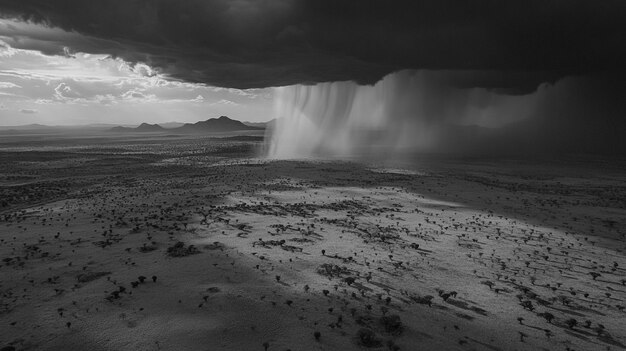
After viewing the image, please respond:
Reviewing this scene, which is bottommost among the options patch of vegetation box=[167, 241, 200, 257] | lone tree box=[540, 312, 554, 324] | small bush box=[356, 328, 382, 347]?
patch of vegetation box=[167, 241, 200, 257]

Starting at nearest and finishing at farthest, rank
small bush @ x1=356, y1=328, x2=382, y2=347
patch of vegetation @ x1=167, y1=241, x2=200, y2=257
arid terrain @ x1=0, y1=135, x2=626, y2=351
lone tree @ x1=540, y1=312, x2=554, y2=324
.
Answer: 1. small bush @ x1=356, y1=328, x2=382, y2=347
2. arid terrain @ x1=0, y1=135, x2=626, y2=351
3. lone tree @ x1=540, y1=312, x2=554, y2=324
4. patch of vegetation @ x1=167, y1=241, x2=200, y2=257

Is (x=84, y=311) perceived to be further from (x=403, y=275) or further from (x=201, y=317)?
(x=403, y=275)

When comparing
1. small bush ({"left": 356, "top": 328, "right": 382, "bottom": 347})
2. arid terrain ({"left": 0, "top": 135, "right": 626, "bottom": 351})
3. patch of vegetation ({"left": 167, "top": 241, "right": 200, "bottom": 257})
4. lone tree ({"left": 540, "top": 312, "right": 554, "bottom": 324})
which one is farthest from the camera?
patch of vegetation ({"left": 167, "top": 241, "right": 200, "bottom": 257})

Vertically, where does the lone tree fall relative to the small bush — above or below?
above

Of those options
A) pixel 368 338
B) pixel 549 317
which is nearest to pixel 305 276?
pixel 368 338

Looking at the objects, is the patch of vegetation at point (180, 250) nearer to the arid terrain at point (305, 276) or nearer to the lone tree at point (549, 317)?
the arid terrain at point (305, 276)

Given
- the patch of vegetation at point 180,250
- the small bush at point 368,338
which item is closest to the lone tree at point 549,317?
the small bush at point 368,338

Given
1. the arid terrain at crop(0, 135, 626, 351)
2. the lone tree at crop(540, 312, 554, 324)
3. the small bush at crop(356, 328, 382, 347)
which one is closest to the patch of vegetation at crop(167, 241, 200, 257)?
the arid terrain at crop(0, 135, 626, 351)

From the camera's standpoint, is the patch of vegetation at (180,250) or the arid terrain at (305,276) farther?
the patch of vegetation at (180,250)

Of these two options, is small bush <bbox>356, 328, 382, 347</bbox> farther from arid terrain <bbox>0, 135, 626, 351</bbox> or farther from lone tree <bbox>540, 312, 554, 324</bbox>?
lone tree <bbox>540, 312, 554, 324</bbox>
